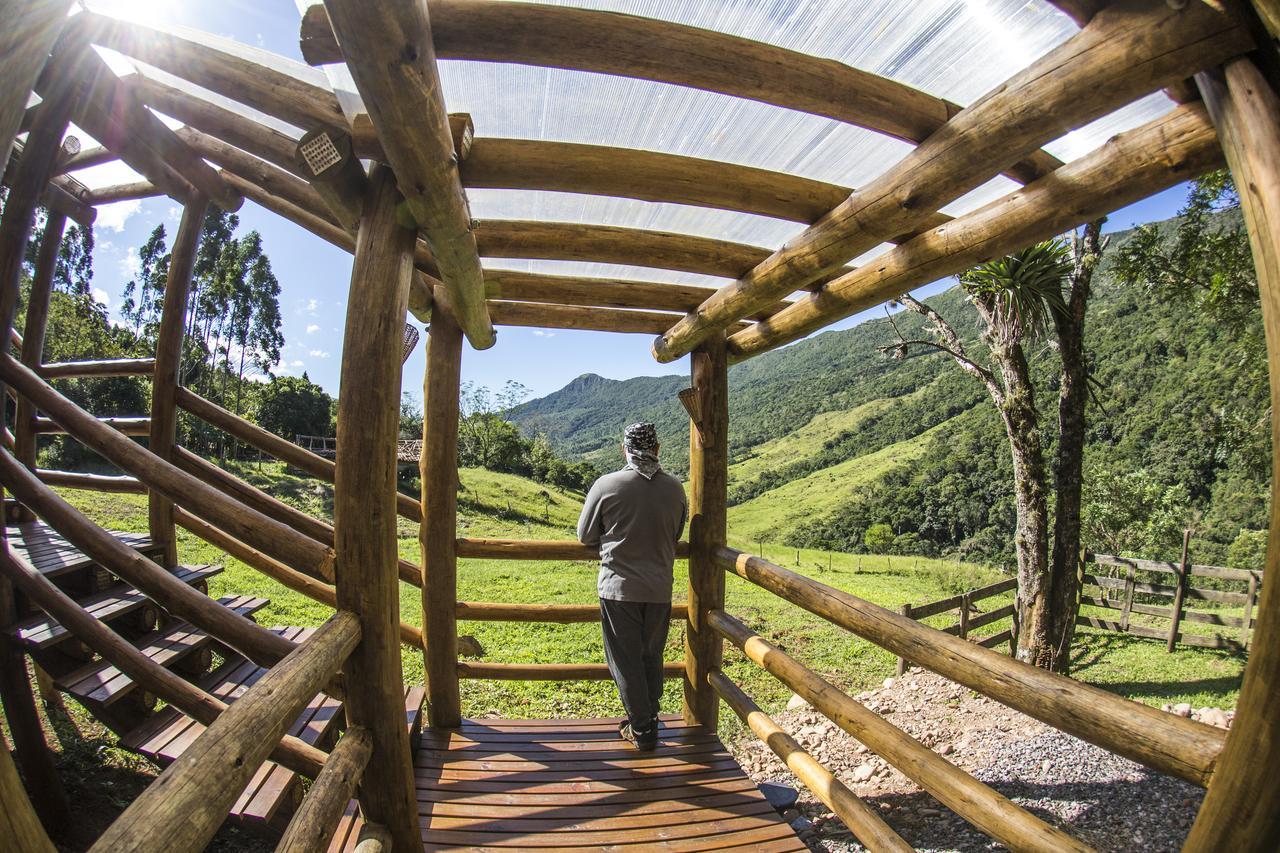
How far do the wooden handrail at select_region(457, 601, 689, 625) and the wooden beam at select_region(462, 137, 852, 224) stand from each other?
2534mm

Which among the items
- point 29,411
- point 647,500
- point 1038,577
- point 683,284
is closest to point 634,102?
point 683,284

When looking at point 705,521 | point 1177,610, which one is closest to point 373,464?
point 705,521

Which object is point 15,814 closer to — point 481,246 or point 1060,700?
point 1060,700

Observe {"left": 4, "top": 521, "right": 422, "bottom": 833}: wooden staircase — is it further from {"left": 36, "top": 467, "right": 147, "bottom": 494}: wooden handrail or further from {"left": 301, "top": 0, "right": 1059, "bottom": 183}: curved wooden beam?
{"left": 301, "top": 0, "right": 1059, "bottom": 183}: curved wooden beam

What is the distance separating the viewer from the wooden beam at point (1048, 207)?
56.7 inches

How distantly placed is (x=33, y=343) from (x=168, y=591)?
3325 mm

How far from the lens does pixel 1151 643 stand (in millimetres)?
10297

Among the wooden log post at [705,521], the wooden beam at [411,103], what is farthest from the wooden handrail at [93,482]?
the wooden log post at [705,521]

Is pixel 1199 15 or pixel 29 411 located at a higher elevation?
pixel 1199 15

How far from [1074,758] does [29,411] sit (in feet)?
26.6

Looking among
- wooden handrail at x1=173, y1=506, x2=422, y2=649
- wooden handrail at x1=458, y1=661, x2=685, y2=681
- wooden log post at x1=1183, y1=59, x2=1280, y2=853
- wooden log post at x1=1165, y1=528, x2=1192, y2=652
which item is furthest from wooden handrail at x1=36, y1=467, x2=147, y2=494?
wooden log post at x1=1165, y1=528, x2=1192, y2=652

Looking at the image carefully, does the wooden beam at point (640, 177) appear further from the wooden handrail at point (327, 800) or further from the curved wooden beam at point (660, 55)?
the wooden handrail at point (327, 800)

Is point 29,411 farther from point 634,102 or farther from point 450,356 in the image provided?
point 634,102

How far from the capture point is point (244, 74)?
6.48 ft
